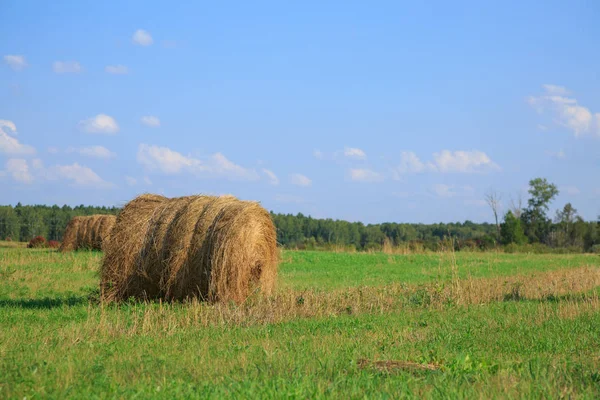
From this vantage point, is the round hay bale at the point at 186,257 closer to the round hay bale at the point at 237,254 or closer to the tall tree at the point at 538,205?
the round hay bale at the point at 237,254

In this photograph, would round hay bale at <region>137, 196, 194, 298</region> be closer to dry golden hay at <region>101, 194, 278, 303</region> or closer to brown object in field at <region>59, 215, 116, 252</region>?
dry golden hay at <region>101, 194, 278, 303</region>

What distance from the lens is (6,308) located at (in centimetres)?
1255

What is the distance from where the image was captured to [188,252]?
13586 millimetres

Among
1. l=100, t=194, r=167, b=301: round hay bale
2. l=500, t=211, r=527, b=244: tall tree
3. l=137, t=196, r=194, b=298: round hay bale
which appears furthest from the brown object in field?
l=500, t=211, r=527, b=244: tall tree

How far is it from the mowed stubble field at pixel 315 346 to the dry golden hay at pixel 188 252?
1.70 feet

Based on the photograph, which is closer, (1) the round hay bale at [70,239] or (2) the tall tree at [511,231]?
(1) the round hay bale at [70,239]

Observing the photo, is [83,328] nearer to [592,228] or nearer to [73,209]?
[592,228]

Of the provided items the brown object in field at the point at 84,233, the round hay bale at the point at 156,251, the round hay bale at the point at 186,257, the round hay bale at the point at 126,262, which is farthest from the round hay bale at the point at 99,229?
the round hay bale at the point at 186,257

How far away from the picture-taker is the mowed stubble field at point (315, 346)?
6121mm

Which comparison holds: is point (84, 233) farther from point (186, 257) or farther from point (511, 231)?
point (511, 231)

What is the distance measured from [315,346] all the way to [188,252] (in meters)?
5.86

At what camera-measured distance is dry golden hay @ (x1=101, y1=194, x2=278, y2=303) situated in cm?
1338

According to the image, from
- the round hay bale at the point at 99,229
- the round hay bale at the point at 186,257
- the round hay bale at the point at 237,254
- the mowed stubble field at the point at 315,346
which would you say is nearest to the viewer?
the mowed stubble field at the point at 315,346

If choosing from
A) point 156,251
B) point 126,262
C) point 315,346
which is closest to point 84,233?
point 126,262
